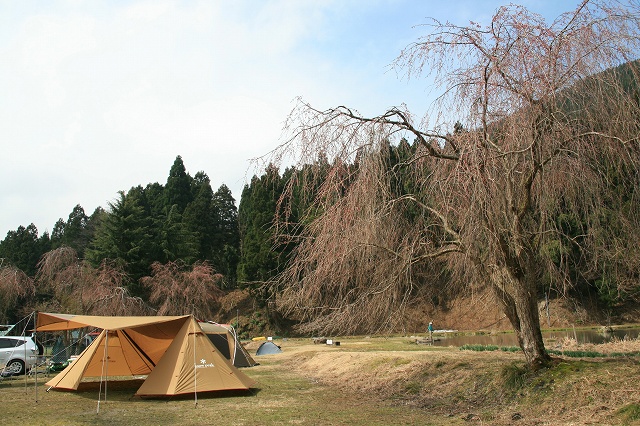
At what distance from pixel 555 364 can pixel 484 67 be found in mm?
4612

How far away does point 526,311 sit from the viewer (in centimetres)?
842

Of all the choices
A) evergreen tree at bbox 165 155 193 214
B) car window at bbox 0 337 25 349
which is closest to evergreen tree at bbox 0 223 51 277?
evergreen tree at bbox 165 155 193 214

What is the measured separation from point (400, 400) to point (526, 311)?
8.96 ft

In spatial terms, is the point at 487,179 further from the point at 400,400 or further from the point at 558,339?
the point at 558,339

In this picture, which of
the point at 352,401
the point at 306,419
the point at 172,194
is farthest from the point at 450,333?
the point at 172,194

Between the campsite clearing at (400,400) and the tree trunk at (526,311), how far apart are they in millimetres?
261

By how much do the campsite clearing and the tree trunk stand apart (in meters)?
0.26

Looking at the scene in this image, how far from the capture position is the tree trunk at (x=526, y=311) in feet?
27.4

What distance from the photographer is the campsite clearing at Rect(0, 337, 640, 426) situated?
706cm

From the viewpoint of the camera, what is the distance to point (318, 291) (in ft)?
27.2

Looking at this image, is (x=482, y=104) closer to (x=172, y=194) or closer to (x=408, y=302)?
(x=408, y=302)

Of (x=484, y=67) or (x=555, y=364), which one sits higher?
(x=484, y=67)

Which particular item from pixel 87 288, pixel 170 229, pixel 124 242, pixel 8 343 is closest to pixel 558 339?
pixel 8 343

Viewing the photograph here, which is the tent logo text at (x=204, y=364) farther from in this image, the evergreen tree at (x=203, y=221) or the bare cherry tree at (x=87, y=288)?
the evergreen tree at (x=203, y=221)
